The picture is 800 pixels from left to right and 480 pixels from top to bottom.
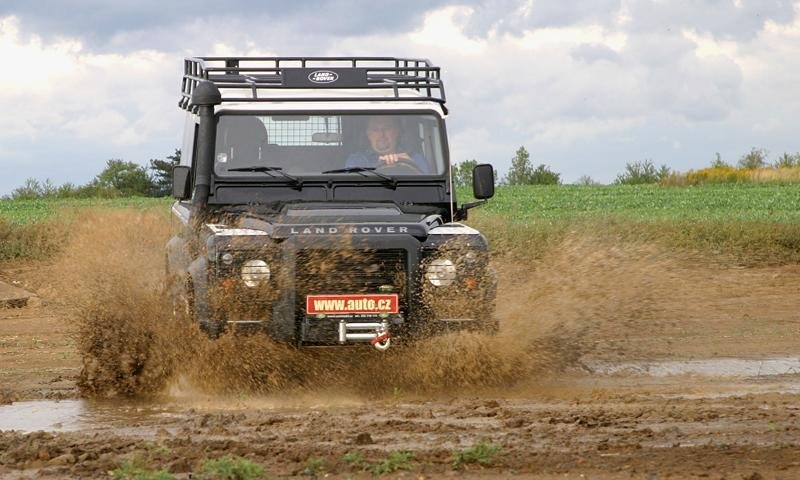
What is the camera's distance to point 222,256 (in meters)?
8.28

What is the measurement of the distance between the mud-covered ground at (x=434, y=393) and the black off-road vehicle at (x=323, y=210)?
0.32 m

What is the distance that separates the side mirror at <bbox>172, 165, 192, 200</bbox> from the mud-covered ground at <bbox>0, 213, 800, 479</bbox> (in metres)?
0.82

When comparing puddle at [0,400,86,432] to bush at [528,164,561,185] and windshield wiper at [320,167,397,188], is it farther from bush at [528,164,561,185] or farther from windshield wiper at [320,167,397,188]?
bush at [528,164,561,185]

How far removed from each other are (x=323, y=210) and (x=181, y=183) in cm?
128

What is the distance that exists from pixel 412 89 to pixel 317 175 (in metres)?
1.28

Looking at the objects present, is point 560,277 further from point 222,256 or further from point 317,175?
point 222,256

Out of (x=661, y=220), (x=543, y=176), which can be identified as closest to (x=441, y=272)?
(x=661, y=220)

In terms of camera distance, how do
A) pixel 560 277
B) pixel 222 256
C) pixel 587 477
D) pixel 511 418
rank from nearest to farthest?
pixel 587 477
pixel 511 418
pixel 222 256
pixel 560 277

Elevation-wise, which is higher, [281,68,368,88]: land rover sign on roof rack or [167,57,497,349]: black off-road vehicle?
[281,68,368,88]: land rover sign on roof rack

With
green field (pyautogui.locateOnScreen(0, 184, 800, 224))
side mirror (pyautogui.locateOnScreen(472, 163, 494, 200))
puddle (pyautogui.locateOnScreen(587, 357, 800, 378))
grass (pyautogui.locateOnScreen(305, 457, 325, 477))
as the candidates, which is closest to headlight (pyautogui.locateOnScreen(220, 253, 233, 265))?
side mirror (pyautogui.locateOnScreen(472, 163, 494, 200))

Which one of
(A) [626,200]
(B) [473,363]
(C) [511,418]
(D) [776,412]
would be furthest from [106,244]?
(A) [626,200]

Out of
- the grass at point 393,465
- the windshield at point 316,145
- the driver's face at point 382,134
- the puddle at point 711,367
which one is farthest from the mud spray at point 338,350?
the grass at point 393,465

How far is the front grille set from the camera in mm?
8312

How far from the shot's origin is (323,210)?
8.93 metres
